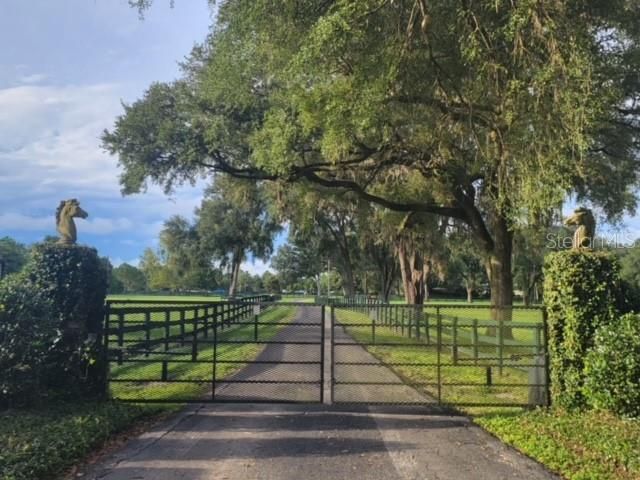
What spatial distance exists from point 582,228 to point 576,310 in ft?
5.05

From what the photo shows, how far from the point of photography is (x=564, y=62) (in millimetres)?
8750

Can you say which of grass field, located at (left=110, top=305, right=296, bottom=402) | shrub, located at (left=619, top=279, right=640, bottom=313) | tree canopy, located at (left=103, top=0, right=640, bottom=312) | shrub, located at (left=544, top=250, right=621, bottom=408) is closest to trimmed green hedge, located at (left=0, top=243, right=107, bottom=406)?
grass field, located at (left=110, top=305, right=296, bottom=402)

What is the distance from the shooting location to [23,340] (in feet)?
26.2

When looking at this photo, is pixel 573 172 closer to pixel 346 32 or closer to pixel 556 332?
pixel 556 332

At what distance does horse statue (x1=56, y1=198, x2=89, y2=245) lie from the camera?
923 centimetres

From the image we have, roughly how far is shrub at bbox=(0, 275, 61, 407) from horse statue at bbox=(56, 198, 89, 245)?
1.03m

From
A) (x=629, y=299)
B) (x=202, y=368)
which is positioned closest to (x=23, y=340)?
(x=202, y=368)

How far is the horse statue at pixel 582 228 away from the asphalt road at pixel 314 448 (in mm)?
3421

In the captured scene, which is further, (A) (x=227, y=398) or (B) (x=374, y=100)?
(B) (x=374, y=100)

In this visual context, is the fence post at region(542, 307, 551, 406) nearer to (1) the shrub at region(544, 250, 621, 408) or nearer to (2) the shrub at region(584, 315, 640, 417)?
(1) the shrub at region(544, 250, 621, 408)

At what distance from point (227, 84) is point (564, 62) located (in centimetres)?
776

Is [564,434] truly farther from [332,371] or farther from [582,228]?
[582,228]

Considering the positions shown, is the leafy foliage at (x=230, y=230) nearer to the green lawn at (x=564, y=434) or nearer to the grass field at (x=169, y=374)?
the grass field at (x=169, y=374)

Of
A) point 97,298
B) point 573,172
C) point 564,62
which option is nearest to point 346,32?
point 564,62
